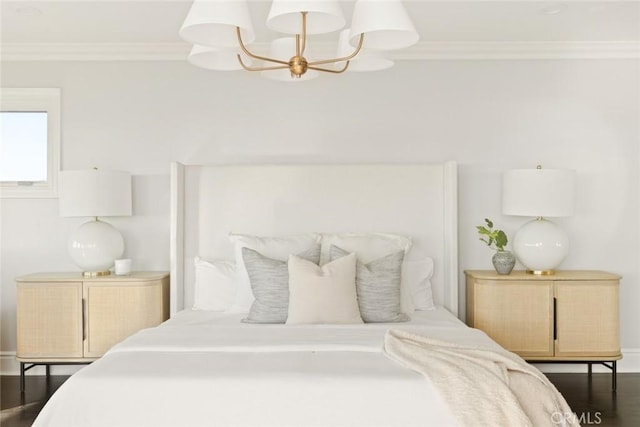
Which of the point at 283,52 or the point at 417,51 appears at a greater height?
the point at 417,51

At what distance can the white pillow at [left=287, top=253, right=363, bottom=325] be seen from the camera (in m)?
3.31

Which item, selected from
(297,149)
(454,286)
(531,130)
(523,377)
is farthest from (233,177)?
(523,377)

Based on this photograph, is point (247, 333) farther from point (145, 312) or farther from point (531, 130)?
point (531, 130)

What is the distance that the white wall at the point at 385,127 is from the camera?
439 centimetres

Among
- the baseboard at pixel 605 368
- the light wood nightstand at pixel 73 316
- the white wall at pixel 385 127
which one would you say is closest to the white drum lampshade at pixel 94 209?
the light wood nightstand at pixel 73 316

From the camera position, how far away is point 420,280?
4.11 m

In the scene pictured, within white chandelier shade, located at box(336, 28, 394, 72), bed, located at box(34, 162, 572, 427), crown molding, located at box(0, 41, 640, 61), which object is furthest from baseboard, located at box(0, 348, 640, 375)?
white chandelier shade, located at box(336, 28, 394, 72)

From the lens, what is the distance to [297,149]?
4395 mm

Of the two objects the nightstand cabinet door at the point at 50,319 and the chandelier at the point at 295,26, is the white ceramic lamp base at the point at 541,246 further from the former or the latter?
the nightstand cabinet door at the point at 50,319

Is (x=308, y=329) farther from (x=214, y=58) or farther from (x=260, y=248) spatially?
(x=214, y=58)

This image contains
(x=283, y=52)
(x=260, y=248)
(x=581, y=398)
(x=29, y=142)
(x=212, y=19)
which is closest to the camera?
(x=212, y=19)

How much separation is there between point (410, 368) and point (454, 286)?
183 cm

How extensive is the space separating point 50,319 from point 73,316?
153 mm

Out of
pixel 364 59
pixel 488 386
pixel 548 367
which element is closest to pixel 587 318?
pixel 548 367
